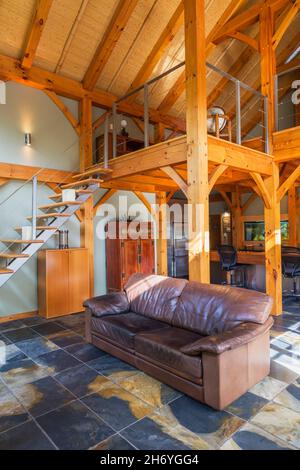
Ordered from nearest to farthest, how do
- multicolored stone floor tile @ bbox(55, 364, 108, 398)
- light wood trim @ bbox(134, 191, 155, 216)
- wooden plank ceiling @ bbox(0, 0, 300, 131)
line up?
1. multicolored stone floor tile @ bbox(55, 364, 108, 398)
2. wooden plank ceiling @ bbox(0, 0, 300, 131)
3. light wood trim @ bbox(134, 191, 155, 216)

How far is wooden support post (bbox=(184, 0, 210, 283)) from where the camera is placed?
3.62 metres

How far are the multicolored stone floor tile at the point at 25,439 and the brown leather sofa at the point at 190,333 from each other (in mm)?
1155

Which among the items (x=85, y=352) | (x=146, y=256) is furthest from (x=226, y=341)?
(x=146, y=256)

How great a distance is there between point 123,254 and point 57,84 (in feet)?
12.0

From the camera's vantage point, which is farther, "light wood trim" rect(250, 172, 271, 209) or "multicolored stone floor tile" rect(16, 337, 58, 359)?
"light wood trim" rect(250, 172, 271, 209)

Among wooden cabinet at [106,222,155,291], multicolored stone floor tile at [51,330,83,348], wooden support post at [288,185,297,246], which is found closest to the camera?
multicolored stone floor tile at [51,330,83,348]

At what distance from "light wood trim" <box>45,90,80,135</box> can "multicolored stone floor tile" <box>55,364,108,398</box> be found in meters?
4.74

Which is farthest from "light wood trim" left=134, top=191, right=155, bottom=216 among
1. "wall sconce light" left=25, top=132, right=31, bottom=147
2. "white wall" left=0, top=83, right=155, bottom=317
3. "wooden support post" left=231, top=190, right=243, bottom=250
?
"wooden support post" left=231, top=190, right=243, bottom=250

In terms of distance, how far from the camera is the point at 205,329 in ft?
10.4

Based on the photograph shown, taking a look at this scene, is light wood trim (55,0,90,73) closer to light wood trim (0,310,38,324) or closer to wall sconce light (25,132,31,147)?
wall sconce light (25,132,31,147)

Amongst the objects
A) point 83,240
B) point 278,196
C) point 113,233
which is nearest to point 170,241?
point 113,233

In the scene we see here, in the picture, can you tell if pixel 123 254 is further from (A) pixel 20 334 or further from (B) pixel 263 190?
(B) pixel 263 190

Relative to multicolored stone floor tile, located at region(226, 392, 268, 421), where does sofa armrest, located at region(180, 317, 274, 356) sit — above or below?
above

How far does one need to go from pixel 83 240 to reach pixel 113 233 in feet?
2.67
